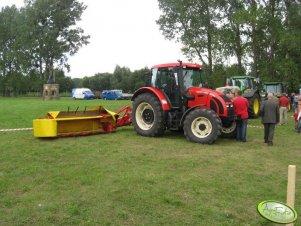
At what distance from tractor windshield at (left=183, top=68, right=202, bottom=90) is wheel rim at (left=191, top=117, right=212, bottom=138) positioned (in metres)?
1.33

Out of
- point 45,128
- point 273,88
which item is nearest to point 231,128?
point 45,128

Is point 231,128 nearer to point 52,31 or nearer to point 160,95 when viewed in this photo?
point 160,95

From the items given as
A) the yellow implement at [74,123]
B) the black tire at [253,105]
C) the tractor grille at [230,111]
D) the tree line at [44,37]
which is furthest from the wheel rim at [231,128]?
the tree line at [44,37]

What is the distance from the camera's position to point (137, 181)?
6.82m

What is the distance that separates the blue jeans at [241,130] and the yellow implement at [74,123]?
154 inches

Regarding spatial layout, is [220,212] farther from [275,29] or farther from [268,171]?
[275,29]

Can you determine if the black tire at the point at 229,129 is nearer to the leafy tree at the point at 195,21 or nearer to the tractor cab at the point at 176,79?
the tractor cab at the point at 176,79

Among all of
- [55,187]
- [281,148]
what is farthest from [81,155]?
[281,148]

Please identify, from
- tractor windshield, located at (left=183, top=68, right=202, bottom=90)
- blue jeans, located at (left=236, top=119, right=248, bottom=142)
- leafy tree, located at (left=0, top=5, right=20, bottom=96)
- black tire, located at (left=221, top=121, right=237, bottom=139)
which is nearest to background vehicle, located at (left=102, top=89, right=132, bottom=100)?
leafy tree, located at (left=0, top=5, right=20, bottom=96)

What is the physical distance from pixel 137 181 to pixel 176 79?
5.61 metres

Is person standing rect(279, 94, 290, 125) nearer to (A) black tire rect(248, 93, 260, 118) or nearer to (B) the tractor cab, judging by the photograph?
(A) black tire rect(248, 93, 260, 118)

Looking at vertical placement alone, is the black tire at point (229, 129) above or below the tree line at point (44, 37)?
below

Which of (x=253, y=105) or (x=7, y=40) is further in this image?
(x=7, y=40)

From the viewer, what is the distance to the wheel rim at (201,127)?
1096cm
